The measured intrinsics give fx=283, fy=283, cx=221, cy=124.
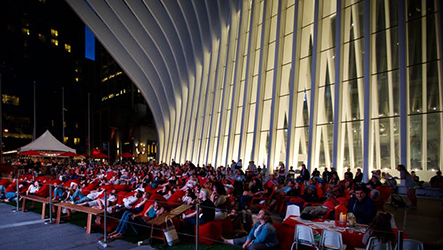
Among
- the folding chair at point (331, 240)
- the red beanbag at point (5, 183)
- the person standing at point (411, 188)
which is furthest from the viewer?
the red beanbag at point (5, 183)

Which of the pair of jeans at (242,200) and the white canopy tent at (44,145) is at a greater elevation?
the white canopy tent at (44,145)

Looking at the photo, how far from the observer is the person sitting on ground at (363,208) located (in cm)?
584

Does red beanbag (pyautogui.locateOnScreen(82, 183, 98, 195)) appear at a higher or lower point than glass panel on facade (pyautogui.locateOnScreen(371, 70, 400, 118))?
lower

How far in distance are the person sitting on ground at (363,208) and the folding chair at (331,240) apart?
1.63 meters

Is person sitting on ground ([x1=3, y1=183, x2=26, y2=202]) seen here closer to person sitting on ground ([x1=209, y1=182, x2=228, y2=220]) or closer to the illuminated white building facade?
person sitting on ground ([x1=209, y1=182, x2=228, y2=220])

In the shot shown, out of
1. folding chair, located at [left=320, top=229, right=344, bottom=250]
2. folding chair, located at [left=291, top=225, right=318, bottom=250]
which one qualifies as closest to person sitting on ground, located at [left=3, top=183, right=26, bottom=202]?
folding chair, located at [left=291, top=225, right=318, bottom=250]

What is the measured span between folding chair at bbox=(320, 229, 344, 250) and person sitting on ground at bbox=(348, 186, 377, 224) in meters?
1.63

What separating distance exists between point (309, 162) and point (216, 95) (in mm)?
11122

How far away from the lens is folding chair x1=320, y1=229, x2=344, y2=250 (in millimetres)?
4552

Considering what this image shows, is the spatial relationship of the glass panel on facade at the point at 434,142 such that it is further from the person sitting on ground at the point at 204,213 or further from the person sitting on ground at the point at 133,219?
the person sitting on ground at the point at 133,219

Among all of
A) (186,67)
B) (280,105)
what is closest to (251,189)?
(280,105)

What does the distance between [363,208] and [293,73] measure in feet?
38.7

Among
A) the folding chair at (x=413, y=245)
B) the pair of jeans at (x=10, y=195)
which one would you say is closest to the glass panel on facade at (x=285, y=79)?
the folding chair at (x=413, y=245)

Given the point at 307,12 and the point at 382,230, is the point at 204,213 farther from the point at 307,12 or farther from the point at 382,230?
the point at 307,12
